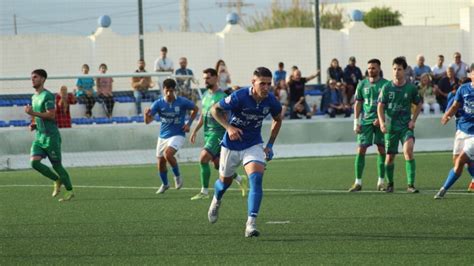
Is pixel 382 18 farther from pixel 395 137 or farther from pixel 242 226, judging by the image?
pixel 242 226

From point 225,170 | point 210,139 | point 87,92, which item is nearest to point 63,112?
point 87,92

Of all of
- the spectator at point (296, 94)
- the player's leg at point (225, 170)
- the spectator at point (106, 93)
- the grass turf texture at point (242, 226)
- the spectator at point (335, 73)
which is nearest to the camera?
the grass turf texture at point (242, 226)

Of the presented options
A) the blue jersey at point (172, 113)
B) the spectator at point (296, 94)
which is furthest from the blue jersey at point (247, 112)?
the spectator at point (296, 94)

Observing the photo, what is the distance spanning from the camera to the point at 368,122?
17109 mm

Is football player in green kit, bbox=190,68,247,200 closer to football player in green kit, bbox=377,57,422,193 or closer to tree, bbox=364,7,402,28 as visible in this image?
football player in green kit, bbox=377,57,422,193

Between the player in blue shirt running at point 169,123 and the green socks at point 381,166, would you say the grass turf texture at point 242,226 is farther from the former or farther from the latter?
the player in blue shirt running at point 169,123

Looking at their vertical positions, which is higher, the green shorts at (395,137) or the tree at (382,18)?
the tree at (382,18)

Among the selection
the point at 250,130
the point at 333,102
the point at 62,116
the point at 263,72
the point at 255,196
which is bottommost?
the point at 333,102

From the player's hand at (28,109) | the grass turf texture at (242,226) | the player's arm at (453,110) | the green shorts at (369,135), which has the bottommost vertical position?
the grass turf texture at (242,226)

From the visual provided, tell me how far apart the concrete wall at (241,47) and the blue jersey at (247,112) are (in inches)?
773

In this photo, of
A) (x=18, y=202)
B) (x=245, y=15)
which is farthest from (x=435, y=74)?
(x=245, y=15)

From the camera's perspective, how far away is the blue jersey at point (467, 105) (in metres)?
15.0

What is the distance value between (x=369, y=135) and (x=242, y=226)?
16.4 ft

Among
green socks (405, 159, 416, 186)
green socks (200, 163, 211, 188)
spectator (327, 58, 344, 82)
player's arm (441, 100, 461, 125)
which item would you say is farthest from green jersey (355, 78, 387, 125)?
spectator (327, 58, 344, 82)
